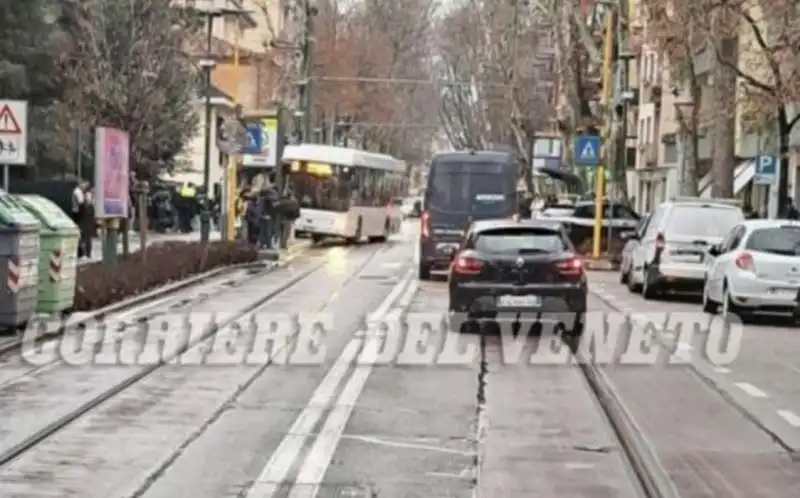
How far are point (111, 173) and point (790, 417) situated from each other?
15.4 m

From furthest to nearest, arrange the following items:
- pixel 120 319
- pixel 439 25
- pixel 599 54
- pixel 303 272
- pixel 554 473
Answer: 1. pixel 439 25
2. pixel 599 54
3. pixel 303 272
4. pixel 120 319
5. pixel 554 473

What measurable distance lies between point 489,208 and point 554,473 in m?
25.4

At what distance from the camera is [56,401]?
43.9ft

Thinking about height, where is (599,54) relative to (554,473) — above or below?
above

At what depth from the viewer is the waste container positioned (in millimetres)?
18203

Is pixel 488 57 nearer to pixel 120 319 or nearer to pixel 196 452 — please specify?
pixel 120 319

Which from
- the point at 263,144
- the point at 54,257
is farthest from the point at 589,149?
the point at 54,257

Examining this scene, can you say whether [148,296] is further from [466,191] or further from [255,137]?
[255,137]

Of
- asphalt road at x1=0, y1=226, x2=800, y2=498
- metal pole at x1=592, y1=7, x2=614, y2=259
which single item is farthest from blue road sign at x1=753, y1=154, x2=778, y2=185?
asphalt road at x1=0, y1=226, x2=800, y2=498

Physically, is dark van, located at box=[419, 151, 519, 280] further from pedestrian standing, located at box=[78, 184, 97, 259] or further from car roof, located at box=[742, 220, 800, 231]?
car roof, located at box=[742, 220, 800, 231]

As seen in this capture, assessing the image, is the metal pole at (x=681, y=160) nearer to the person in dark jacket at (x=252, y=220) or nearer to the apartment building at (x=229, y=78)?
the person in dark jacket at (x=252, y=220)

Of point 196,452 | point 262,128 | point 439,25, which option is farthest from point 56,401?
point 439,25

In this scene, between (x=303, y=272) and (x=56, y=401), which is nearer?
(x=56, y=401)

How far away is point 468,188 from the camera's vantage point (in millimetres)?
35719
